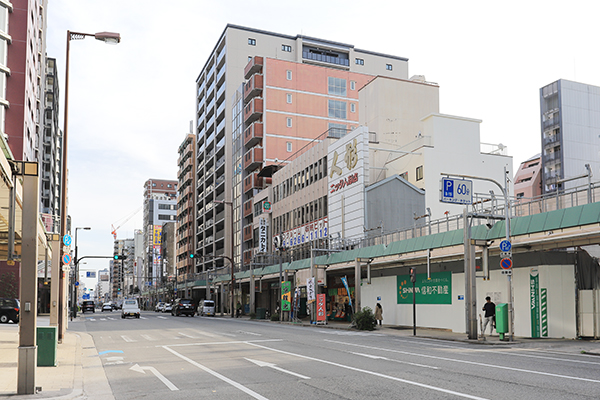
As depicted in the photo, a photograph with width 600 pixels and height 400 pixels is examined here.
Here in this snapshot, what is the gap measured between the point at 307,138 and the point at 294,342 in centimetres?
6188

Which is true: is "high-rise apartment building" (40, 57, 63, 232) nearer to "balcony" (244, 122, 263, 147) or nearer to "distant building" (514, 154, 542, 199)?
"balcony" (244, 122, 263, 147)

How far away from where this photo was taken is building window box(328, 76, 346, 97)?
86188 millimetres

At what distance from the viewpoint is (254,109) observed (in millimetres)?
81625

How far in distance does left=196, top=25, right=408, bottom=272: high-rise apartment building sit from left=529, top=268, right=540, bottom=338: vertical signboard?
35.2 m

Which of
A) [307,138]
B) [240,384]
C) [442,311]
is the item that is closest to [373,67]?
[307,138]

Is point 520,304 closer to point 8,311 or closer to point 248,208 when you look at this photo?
point 8,311

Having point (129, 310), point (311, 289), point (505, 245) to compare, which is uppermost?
point (505, 245)

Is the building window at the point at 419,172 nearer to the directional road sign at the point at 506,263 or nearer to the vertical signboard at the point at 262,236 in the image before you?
the directional road sign at the point at 506,263

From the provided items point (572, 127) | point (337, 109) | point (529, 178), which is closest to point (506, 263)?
point (337, 109)

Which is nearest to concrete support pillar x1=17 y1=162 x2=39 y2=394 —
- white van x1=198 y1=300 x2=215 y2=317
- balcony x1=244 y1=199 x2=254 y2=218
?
white van x1=198 y1=300 x2=215 y2=317

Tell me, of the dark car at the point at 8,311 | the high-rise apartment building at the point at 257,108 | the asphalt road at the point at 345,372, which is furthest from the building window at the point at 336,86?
the asphalt road at the point at 345,372

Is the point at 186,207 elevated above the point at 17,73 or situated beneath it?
situated beneath

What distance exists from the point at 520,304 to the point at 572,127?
65226 mm

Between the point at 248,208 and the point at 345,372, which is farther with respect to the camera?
the point at 248,208
